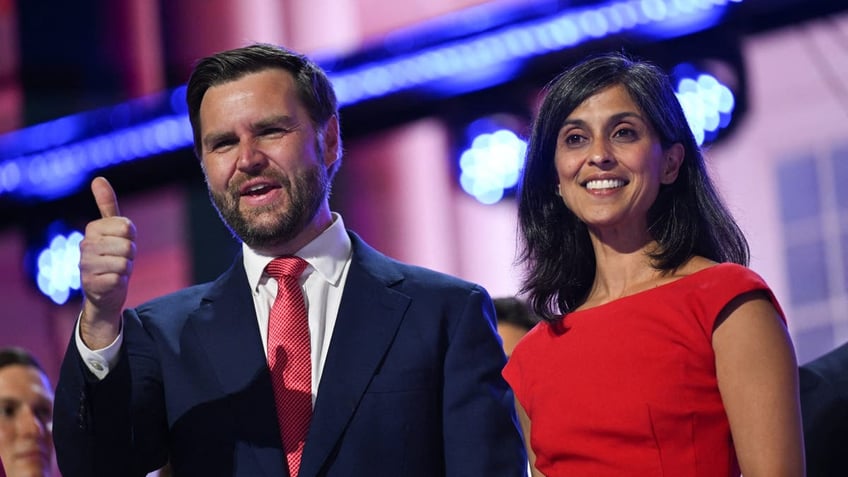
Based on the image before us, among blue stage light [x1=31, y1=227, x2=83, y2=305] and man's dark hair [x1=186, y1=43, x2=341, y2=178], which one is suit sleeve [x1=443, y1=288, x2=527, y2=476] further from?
blue stage light [x1=31, y1=227, x2=83, y2=305]

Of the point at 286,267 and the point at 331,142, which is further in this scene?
the point at 331,142

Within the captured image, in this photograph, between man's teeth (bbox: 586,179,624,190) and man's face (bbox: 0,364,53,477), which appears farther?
man's face (bbox: 0,364,53,477)

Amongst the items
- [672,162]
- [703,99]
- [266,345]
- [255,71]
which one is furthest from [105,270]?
[703,99]

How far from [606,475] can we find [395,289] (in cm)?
59

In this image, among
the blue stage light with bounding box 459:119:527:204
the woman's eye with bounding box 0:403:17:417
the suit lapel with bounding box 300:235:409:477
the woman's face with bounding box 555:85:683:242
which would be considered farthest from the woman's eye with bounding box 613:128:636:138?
the blue stage light with bounding box 459:119:527:204

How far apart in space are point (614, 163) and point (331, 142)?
712 millimetres

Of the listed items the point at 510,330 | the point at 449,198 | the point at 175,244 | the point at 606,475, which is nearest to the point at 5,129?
the point at 175,244

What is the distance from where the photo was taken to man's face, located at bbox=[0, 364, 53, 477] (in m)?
3.49

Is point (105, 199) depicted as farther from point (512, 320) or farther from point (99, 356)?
point (512, 320)

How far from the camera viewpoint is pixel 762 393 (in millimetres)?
1948

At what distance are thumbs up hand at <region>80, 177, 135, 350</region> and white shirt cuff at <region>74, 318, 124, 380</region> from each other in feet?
0.05

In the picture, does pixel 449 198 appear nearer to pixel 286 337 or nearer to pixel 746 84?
pixel 746 84

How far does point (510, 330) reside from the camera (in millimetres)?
3566

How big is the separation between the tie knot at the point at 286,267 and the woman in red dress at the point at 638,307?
1.49 ft
